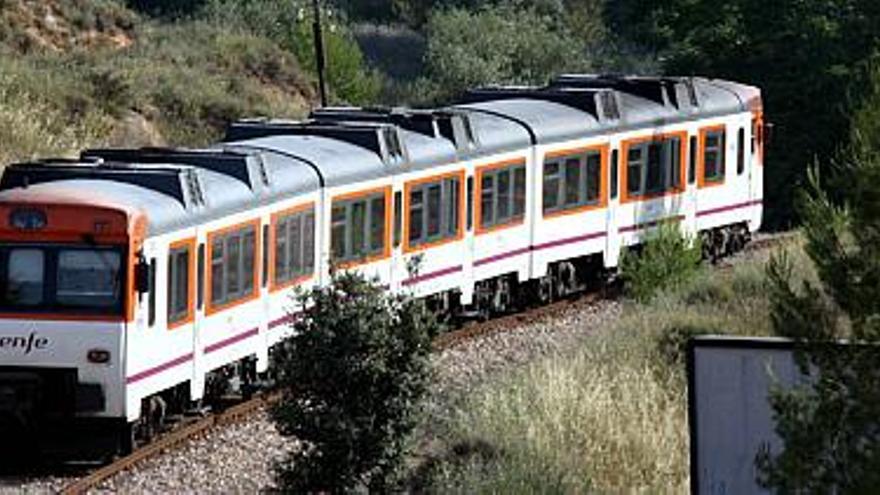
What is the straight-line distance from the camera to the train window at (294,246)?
77.5 feet

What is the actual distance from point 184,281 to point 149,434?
1.44 meters

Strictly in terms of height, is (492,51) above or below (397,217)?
below

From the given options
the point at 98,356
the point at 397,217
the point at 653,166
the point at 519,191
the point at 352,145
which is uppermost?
the point at 352,145

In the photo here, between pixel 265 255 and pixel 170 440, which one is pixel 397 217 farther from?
pixel 170 440

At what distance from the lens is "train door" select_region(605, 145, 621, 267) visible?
3216 centimetres

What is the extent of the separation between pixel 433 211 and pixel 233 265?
563 cm

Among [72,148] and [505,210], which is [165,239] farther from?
[72,148]

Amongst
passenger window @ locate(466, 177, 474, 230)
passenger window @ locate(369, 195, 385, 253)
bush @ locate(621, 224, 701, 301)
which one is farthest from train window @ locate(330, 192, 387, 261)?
bush @ locate(621, 224, 701, 301)

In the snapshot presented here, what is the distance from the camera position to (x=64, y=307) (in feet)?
65.9

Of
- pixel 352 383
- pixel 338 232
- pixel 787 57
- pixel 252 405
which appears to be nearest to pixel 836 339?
pixel 352 383

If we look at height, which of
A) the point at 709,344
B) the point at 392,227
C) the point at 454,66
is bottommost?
the point at 454,66

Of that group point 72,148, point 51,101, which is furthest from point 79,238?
point 51,101

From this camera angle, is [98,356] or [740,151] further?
[740,151]

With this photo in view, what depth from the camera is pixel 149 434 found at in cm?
2144
